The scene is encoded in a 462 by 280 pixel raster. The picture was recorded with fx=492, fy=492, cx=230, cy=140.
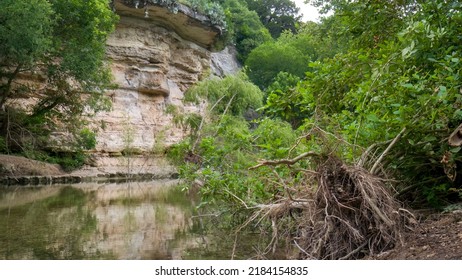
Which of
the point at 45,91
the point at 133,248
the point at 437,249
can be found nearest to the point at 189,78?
the point at 45,91

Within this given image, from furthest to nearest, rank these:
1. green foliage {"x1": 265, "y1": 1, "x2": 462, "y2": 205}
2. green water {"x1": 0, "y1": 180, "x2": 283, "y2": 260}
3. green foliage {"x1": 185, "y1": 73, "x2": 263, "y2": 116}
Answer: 1. green foliage {"x1": 185, "y1": 73, "x2": 263, "y2": 116}
2. green water {"x1": 0, "y1": 180, "x2": 283, "y2": 260}
3. green foliage {"x1": 265, "y1": 1, "x2": 462, "y2": 205}

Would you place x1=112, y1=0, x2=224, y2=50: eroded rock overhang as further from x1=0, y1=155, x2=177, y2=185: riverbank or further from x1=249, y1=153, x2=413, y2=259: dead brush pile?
x1=249, y1=153, x2=413, y2=259: dead brush pile

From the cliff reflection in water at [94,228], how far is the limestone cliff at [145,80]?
39.0ft

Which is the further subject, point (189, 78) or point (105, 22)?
point (189, 78)

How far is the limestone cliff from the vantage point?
2375 centimetres

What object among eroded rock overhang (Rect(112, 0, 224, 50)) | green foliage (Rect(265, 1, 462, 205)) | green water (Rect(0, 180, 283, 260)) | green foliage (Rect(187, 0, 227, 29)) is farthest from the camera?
green foliage (Rect(187, 0, 227, 29))

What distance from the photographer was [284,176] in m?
5.43

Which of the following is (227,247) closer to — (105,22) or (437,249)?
(437,249)

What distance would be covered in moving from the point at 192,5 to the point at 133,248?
73.4 ft

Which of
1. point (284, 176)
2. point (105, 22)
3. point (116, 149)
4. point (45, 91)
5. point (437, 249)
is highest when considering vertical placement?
point (437, 249)

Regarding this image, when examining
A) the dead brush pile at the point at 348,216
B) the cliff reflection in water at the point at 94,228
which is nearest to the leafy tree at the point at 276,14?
the cliff reflection in water at the point at 94,228

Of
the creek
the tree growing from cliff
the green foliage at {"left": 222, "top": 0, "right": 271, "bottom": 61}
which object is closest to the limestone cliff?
the tree growing from cliff

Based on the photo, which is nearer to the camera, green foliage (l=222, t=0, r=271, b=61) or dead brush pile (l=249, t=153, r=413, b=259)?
dead brush pile (l=249, t=153, r=413, b=259)
